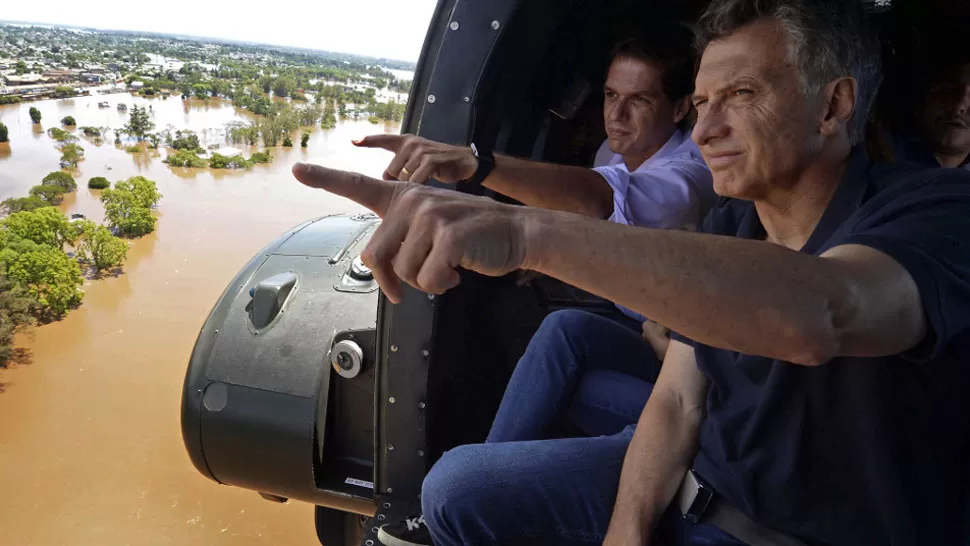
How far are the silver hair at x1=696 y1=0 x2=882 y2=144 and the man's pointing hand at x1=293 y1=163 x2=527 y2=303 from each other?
0.68 meters

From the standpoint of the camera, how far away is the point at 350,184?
1.23 m

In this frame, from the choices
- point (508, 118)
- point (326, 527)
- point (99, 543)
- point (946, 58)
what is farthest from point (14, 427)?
point (946, 58)

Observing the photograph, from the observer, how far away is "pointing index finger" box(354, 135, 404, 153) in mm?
1706

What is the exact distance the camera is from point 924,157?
1.71 metres

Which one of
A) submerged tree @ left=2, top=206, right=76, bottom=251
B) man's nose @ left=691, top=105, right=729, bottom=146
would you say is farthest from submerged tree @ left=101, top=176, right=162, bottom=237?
man's nose @ left=691, top=105, right=729, bottom=146

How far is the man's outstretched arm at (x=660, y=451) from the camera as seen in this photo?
61.5 inches

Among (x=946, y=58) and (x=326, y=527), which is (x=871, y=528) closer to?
(x=946, y=58)

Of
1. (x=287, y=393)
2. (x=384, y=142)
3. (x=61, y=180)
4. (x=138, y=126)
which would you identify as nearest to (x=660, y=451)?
(x=384, y=142)

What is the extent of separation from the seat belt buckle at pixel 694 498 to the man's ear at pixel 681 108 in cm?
124

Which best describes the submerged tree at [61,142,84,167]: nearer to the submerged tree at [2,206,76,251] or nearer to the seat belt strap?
the submerged tree at [2,206,76,251]

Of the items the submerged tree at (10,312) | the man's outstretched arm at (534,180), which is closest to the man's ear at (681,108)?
the man's outstretched arm at (534,180)

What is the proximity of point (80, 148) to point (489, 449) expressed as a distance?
50.4m

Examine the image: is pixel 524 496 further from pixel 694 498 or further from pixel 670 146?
pixel 670 146

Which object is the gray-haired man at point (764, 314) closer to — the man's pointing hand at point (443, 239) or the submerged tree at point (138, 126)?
the man's pointing hand at point (443, 239)
